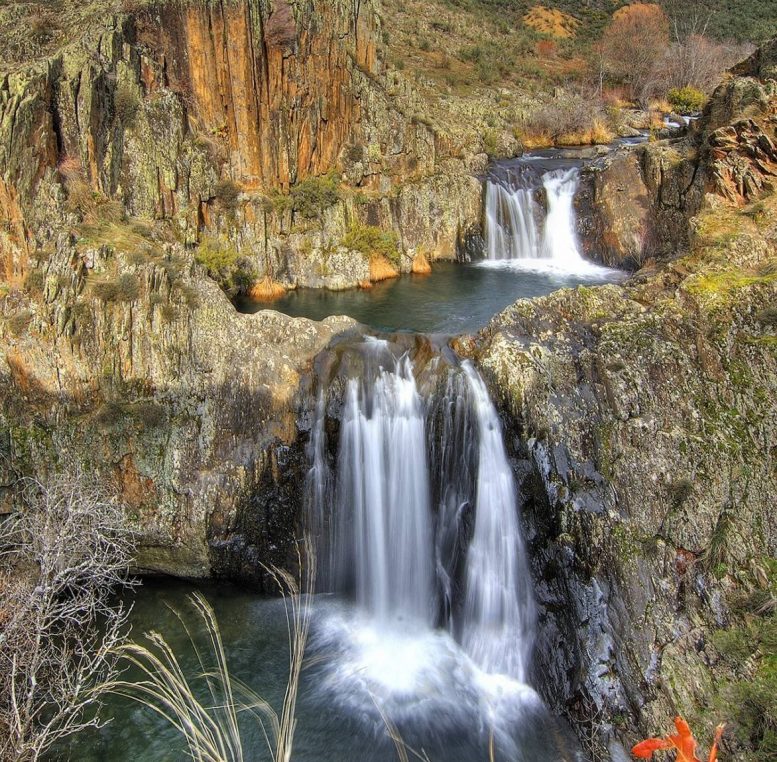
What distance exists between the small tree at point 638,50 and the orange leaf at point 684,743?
40.3 m

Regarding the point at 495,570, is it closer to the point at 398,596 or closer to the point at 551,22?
the point at 398,596

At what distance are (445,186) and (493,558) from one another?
17273 millimetres

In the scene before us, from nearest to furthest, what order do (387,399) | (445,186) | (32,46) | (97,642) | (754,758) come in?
(754,758), (97,642), (387,399), (32,46), (445,186)

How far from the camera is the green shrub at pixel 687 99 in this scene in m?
32.8

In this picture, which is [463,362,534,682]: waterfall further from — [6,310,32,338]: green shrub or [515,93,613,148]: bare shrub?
[515,93,613,148]: bare shrub

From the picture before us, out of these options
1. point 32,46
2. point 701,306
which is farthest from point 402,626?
point 32,46

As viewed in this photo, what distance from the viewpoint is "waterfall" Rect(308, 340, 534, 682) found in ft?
29.5

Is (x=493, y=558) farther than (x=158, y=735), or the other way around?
(x=493, y=558)

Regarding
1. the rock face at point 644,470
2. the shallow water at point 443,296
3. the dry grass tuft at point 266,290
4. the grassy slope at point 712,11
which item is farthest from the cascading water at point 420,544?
the grassy slope at point 712,11

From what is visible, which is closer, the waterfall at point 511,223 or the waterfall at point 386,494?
the waterfall at point 386,494

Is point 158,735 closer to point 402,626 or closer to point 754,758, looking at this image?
point 402,626

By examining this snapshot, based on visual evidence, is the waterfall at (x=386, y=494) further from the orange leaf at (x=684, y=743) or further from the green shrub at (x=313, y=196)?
the green shrub at (x=313, y=196)

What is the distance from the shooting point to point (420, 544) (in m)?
9.79

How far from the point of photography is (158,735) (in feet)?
25.3
